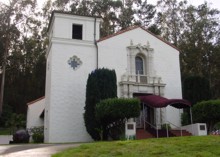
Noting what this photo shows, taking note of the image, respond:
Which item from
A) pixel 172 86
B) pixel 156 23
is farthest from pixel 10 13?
pixel 172 86

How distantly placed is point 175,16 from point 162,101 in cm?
2095

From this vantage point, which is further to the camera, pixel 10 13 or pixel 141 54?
pixel 10 13

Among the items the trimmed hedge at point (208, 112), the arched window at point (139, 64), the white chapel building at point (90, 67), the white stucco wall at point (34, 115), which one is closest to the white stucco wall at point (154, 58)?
the white chapel building at point (90, 67)

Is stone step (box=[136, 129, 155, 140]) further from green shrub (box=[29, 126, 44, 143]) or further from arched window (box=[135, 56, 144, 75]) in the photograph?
green shrub (box=[29, 126, 44, 143])

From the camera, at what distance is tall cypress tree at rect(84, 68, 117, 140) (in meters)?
21.3

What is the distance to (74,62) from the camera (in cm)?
2409

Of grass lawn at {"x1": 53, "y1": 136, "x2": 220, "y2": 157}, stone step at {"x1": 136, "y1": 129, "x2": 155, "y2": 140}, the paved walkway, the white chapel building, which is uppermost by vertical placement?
the white chapel building

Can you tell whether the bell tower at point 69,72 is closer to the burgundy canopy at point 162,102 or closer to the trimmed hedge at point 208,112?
the burgundy canopy at point 162,102

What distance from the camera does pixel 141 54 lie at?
26219 mm

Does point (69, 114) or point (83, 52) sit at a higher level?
point (83, 52)

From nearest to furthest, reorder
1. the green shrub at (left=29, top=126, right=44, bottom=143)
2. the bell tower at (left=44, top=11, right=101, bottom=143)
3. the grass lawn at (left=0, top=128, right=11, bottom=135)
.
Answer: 1. the bell tower at (left=44, top=11, right=101, bottom=143)
2. the green shrub at (left=29, top=126, right=44, bottom=143)
3. the grass lawn at (left=0, top=128, right=11, bottom=135)

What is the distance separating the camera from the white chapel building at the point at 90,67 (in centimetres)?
2281

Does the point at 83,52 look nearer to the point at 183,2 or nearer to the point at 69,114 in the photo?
the point at 69,114

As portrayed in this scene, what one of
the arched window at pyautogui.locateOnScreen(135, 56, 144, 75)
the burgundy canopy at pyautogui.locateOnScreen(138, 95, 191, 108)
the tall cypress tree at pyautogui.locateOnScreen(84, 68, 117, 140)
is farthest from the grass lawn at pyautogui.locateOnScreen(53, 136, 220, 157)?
the arched window at pyautogui.locateOnScreen(135, 56, 144, 75)
